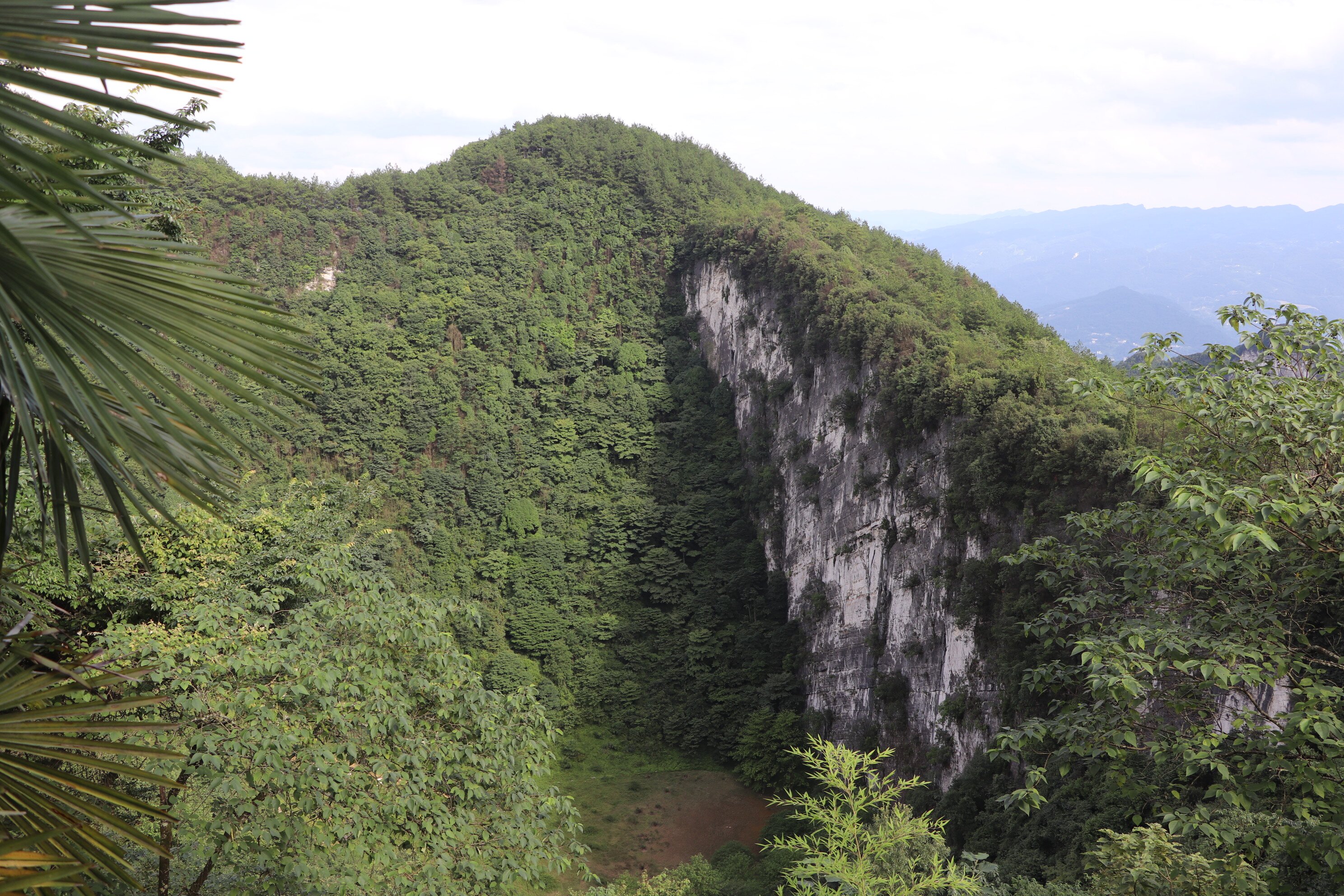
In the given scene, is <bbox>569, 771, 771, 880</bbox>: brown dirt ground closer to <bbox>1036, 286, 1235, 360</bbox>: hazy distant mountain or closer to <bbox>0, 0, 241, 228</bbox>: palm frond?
<bbox>0, 0, 241, 228</bbox>: palm frond

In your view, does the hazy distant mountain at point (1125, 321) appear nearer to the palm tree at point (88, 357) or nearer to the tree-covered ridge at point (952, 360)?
the tree-covered ridge at point (952, 360)

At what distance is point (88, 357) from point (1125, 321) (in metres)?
213

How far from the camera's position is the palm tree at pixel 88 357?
1.98 metres

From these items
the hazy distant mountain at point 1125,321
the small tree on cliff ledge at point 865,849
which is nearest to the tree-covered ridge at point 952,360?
the small tree on cliff ledge at point 865,849

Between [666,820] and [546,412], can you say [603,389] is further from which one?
[666,820]

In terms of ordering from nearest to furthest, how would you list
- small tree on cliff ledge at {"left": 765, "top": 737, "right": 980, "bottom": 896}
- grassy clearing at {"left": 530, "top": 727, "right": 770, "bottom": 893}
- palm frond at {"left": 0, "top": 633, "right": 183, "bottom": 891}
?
palm frond at {"left": 0, "top": 633, "right": 183, "bottom": 891} → small tree on cliff ledge at {"left": 765, "top": 737, "right": 980, "bottom": 896} → grassy clearing at {"left": 530, "top": 727, "right": 770, "bottom": 893}

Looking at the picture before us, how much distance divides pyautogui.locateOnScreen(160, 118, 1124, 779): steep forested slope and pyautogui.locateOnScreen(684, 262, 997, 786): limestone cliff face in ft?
3.92

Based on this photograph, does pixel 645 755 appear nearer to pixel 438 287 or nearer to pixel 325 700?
pixel 325 700

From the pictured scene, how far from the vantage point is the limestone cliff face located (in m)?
23.1

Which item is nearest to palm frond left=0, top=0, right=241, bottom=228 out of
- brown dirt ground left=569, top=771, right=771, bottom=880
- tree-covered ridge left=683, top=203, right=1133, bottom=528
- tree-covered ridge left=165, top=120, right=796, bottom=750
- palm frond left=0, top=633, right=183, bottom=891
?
palm frond left=0, top=633, right=183, bottom=891

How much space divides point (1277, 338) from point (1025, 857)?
1140cm

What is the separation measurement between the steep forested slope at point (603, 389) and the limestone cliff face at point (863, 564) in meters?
1.19

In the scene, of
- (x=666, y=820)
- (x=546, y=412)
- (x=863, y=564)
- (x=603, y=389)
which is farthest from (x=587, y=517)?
(x=863, y=564)

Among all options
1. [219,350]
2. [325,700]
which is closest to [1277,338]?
Result: [219,350]
